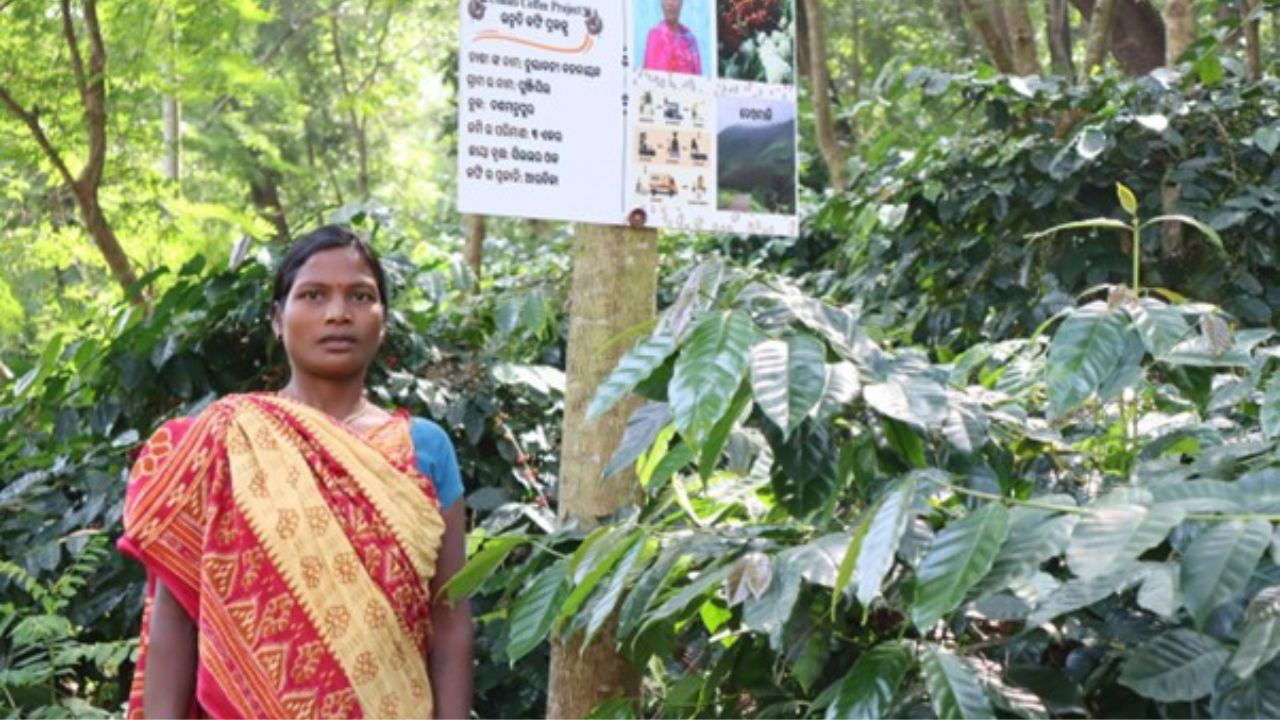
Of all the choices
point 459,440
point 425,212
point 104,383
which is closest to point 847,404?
point 459,440

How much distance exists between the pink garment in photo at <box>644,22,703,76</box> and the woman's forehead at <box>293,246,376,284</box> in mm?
689

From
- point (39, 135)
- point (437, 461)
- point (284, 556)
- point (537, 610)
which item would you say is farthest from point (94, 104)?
point (537, 610)

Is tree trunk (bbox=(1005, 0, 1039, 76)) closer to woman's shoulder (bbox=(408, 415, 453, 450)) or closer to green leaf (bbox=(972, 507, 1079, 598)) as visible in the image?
woman's shoulder (bbox=(408, 415, 453, 450))

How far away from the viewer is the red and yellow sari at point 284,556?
2.29m

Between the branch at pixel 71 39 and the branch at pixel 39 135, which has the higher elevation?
the branch at pixel 71 39

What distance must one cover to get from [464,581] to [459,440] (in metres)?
1.69

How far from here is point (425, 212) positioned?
17.3m

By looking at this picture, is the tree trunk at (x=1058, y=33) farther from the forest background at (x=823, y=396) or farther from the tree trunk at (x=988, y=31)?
the tree trunk at (x=988, y=31)

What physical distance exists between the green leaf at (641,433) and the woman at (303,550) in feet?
1.36

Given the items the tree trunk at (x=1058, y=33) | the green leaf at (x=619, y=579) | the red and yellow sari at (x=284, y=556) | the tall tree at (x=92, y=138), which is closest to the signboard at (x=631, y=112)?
the red and yellow sari at (x=284, y=556)

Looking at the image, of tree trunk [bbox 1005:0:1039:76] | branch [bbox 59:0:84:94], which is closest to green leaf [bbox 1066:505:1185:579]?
tree trunk [bbox 1005:0:1039:76]

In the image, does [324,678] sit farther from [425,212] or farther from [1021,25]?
[425,212]

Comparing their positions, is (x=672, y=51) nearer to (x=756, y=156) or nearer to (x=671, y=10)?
(x=671, y=10)

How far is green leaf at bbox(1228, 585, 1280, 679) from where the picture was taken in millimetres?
1545
